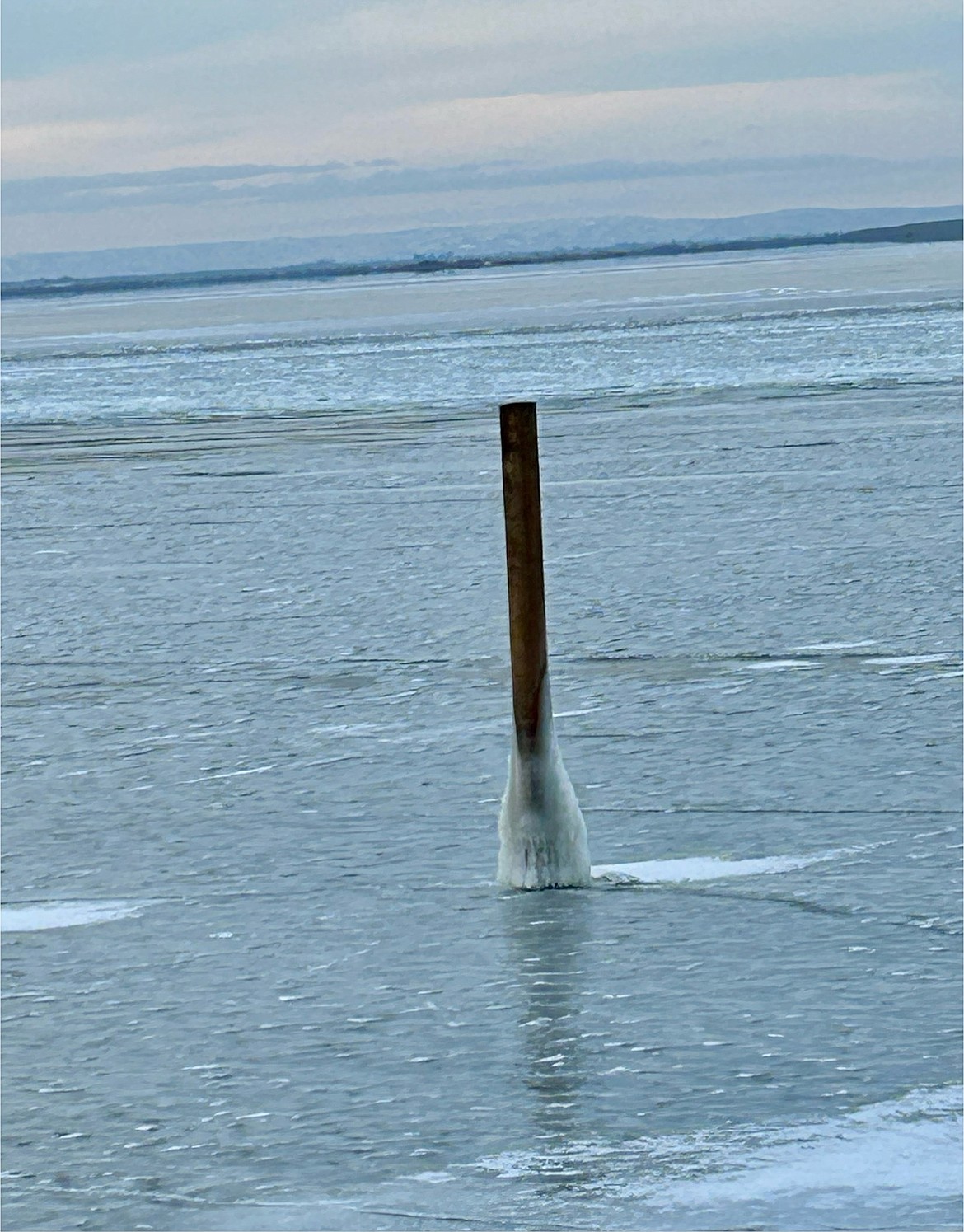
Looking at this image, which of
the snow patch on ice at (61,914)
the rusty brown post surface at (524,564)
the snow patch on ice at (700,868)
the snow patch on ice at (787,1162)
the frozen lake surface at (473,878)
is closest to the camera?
the snow patch on ice at (787,1162)

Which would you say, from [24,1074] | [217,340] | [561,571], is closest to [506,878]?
[24,1074]

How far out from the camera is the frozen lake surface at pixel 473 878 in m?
3.91

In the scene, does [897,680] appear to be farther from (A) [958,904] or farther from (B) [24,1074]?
(B) [24,1074]

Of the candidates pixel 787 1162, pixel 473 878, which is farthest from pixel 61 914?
pixel 787 1162

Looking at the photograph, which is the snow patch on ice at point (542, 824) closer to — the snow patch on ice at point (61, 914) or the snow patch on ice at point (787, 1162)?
the snow patch on ice at point (61, 914)

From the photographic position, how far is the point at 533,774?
5.63 m

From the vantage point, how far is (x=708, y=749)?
715cm

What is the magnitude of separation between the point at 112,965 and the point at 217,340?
52.6 metres

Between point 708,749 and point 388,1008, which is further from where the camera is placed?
point 708,749

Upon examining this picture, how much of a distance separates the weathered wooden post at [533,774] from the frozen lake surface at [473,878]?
0.42ft

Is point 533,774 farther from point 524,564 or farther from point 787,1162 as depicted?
point 787,1162

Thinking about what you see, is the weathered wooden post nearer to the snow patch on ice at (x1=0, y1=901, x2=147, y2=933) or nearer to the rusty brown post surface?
the rusty brown post surface

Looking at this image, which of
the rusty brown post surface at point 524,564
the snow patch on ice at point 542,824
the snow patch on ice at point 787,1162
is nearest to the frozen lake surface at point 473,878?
the snow patch on ice at point 787,1162

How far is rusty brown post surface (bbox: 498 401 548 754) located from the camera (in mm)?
5375
